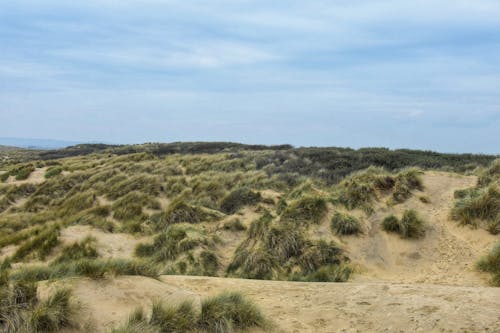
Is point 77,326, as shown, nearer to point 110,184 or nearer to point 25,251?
point 25,251

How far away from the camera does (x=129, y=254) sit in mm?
13633

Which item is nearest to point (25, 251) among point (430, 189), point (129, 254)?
point (129, 254)

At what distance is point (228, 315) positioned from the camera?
5797mm

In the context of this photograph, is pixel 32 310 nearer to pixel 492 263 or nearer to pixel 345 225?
pixel 345 225

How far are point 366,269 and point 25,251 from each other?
33.2ft

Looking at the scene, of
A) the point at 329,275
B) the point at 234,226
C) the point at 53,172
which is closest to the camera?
the point at 329,275

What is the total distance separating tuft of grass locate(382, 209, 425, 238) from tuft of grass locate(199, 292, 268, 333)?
6.30 metres

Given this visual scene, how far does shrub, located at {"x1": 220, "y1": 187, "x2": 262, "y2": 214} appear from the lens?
1703 centimetres

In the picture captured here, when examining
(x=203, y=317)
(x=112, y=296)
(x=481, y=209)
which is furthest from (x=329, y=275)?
→ (x=112, y=296)

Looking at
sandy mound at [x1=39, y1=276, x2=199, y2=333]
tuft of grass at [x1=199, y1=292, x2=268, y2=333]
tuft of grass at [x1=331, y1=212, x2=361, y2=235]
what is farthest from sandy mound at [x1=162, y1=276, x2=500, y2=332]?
tuft of grass at [x1=331, y1=212, x2=361, y2=235]

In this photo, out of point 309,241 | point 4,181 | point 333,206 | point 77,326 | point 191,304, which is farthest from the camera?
point 4,181

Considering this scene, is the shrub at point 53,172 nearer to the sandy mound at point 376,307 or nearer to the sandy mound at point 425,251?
the sandy mound at point 425,251

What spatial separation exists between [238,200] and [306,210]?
5472 millimetres

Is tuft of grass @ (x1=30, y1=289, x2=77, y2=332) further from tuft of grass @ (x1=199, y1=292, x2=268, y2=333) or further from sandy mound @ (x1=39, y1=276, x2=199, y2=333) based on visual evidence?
tuft of grass @ (x1=199, y1=292, x2=268, y2=333)
